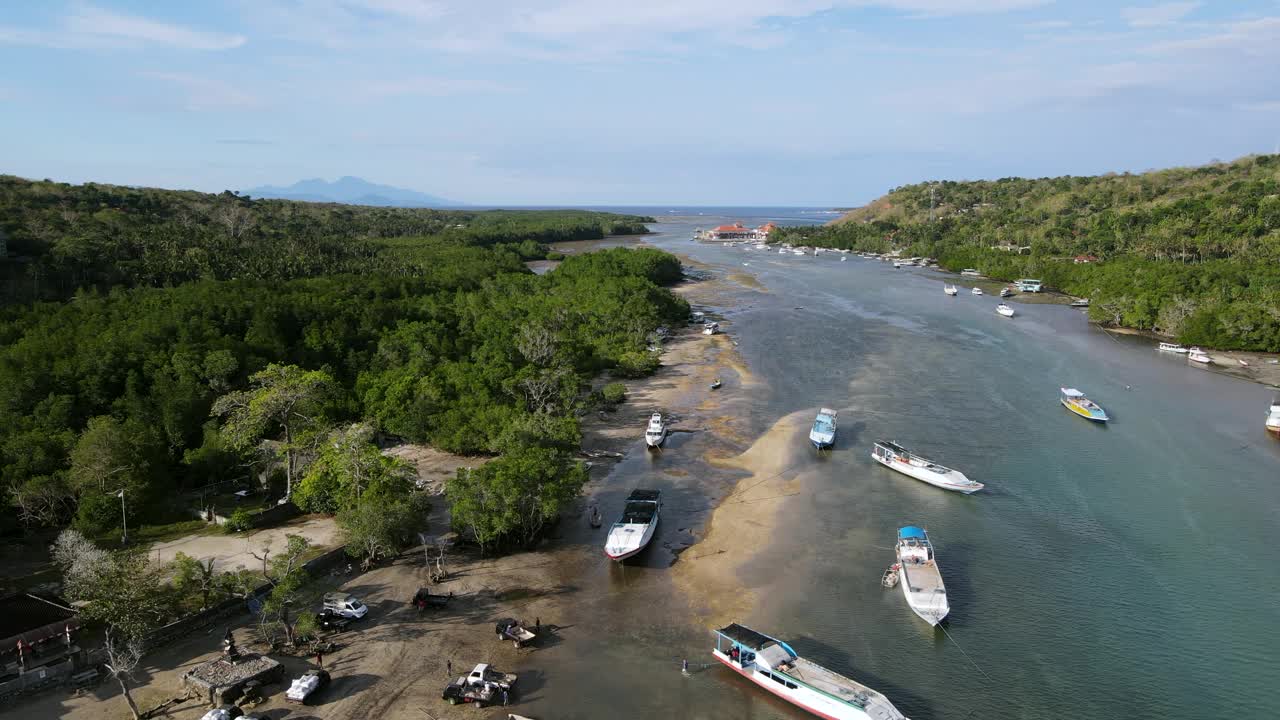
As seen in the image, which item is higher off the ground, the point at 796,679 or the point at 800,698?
the point at 796,679

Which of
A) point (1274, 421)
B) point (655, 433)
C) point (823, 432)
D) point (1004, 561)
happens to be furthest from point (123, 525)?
point (1274, 421)

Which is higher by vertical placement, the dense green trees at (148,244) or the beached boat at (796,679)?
the dense green trees at (148,244)

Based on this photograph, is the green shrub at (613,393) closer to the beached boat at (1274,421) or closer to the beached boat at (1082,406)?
the beached boat at (1082,406)

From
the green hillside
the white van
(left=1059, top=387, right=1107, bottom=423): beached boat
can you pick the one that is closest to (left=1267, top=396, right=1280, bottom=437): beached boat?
(left=1059, top=387, right=1107, bottom=423): beached boat

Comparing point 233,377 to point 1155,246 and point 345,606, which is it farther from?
point 1155,246

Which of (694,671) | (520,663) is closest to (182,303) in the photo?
(520,663)

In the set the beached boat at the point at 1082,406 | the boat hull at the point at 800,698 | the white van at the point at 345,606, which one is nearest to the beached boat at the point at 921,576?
the boat hull at the point at 800,698
